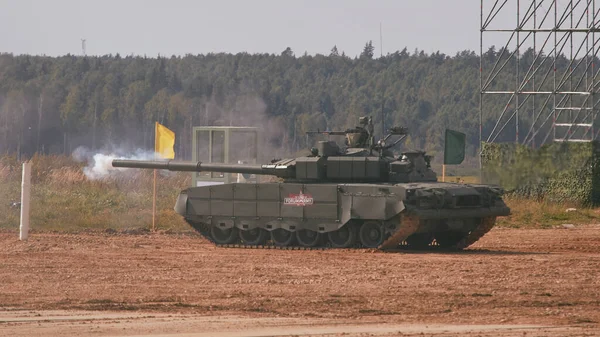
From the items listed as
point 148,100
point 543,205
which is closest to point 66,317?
point 543,205

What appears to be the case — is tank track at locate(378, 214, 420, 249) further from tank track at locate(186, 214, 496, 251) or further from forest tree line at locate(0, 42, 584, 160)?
forest tree line at locate(0, 42, 584, 160)

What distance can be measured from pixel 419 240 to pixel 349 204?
86.8 inches

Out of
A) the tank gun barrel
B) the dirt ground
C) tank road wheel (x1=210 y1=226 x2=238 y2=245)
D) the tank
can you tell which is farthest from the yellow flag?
the dirt ground

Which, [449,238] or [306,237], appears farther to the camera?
[449,238]

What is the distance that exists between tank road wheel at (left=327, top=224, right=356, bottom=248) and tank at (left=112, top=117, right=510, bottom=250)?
0.02 metres

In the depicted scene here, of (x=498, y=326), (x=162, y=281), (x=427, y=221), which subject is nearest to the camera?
(x=498, y=326)

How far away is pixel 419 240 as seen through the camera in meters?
25.2

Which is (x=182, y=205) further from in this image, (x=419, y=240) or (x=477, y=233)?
(x=477, y=233)

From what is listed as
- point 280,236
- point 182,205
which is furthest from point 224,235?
point 280,236

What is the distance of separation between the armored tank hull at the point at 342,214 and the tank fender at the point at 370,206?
0.06 ft

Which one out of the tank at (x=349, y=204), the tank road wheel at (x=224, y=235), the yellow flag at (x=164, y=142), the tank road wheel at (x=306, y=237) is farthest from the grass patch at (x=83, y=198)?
the tank road wheel at (x=306, y=237)

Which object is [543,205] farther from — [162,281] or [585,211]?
[162,281]

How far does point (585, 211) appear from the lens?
33844mm

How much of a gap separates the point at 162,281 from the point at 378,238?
264 inches
